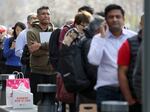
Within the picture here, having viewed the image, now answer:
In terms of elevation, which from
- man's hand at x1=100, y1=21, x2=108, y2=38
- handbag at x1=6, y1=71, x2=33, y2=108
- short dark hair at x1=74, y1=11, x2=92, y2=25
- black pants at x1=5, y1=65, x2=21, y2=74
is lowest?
handbag at x1=6, y1=71, x2=33, y2=108

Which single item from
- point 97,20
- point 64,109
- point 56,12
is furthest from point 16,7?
point 97,20

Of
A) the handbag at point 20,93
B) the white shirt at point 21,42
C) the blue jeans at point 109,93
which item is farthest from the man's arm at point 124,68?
the white shirt at point 21,42

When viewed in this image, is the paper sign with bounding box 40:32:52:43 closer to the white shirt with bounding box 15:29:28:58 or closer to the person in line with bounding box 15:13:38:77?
the person in line with bounding box 15:13:38:77

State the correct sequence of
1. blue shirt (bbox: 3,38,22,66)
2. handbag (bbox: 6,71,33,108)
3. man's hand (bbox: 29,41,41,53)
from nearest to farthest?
handbag (bbox: 6,71,33,108)
man's hand (bbox: 29,41,41,53)
blue shirt (bbox: 3,38,22,66)

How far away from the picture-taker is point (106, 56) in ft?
27.2

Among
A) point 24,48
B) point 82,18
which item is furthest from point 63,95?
point 24,48

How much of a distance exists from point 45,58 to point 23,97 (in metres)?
1.02

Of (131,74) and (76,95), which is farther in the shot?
(76,95)

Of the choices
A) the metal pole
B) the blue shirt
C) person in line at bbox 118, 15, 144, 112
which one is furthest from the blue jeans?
the blue shirt

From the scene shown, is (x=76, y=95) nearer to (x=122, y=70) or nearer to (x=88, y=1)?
(x=122, y=70)

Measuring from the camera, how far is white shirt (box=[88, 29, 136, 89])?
8211 millimetres

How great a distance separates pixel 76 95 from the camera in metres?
9.36

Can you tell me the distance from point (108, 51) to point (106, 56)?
7 cm

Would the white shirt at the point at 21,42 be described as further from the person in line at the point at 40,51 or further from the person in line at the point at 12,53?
the person in line at the point at 40,51
